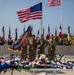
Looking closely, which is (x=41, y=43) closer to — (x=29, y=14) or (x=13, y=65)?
(x=29, y=14)

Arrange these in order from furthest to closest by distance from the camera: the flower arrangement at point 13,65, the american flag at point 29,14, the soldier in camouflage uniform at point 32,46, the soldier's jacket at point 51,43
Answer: the soldier's jacket at point 51,43 → the soldier in camouflage uniform at point 32,46 → the american flag at point 29,14 → the flower arrangement at point 13,65

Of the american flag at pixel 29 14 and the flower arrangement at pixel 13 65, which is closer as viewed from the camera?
the flower arrangement at pixel 13 65

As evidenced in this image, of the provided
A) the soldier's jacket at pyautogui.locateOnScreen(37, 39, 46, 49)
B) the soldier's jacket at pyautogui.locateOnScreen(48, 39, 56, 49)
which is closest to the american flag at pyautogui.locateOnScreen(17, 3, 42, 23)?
the soldier's jacket at pyautogui.locateOnScreen(37, 39, 46, 49)

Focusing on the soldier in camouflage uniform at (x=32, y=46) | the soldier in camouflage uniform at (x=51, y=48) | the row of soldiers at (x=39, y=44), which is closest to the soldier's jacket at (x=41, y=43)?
the row of soldiers at (x=39, y=44)

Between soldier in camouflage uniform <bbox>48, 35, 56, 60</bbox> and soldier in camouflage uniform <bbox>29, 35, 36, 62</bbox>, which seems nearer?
soldier in camouflage uniform <bbox>29, 35, 36, 62</bbox>

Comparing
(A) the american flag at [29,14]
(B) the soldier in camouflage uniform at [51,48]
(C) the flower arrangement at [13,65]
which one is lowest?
(C) the flower arrangement at [13,65]

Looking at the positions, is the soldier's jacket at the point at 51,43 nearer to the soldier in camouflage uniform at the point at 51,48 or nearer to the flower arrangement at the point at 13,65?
the soldier in camouflage uniform at the point at 51,48

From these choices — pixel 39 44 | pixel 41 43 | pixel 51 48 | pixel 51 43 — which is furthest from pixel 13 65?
pixel 51 48

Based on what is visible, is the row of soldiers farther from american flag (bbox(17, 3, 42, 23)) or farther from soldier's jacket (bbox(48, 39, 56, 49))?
american flag (bbox(17, 3, 42, 23))

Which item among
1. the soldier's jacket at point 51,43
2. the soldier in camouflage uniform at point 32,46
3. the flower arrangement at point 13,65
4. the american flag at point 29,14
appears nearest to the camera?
the flower arrangement at point 13,65

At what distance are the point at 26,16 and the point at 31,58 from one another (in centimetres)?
260

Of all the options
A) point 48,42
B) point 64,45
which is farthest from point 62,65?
point 64,45

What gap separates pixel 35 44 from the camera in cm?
1705

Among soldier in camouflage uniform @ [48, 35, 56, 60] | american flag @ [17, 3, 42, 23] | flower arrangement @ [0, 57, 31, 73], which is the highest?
american flag @ [17, 3, 42, 23]
